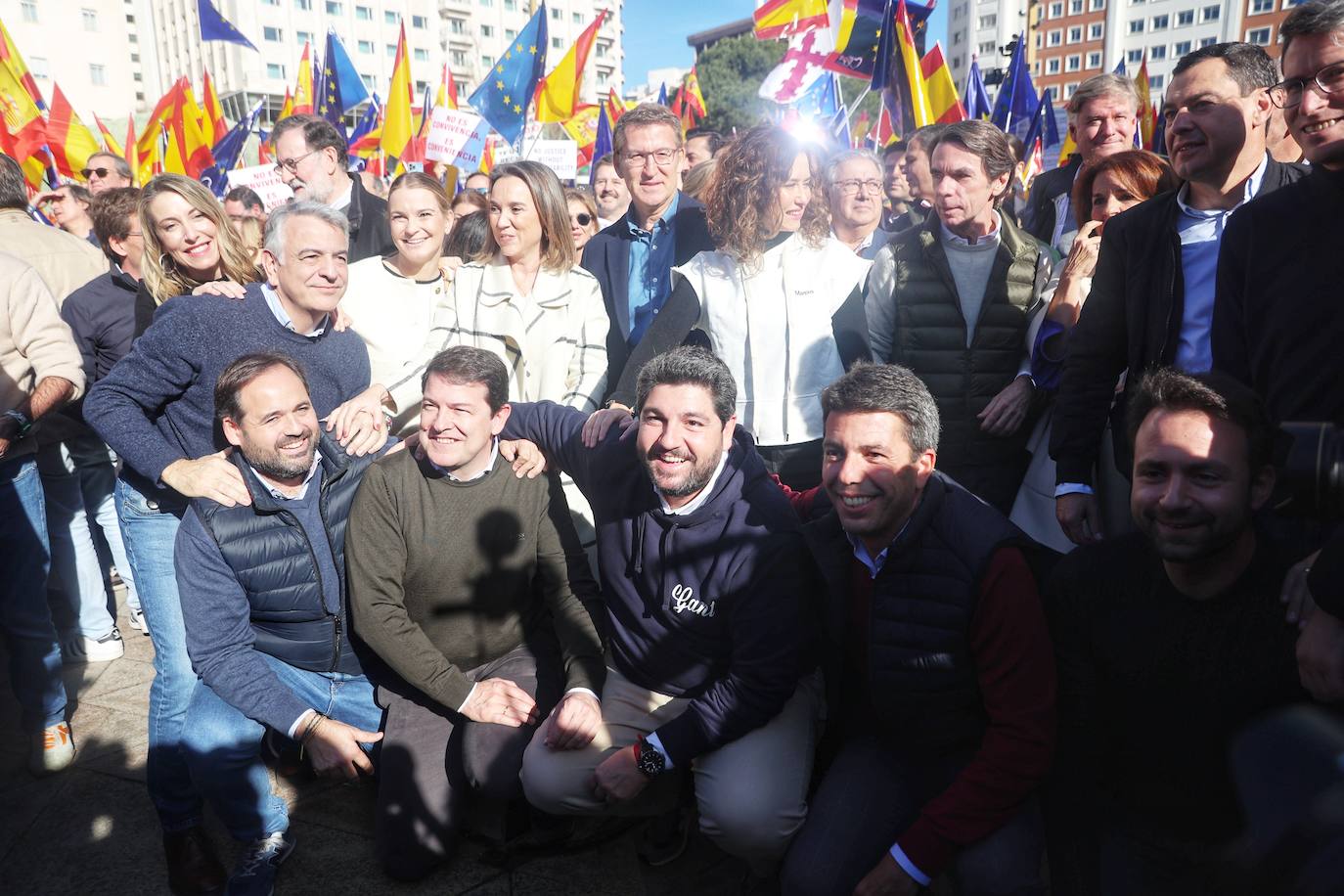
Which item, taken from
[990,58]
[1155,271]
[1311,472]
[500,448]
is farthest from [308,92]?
[990,58]

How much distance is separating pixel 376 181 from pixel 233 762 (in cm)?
975

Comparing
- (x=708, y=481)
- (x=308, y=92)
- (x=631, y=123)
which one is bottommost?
(x=708, y=481)

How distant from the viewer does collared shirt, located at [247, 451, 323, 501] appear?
3.13 meters

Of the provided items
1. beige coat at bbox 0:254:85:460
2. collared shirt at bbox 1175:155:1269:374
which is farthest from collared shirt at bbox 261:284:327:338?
collared shirt at bbox 1175:155:1269:374

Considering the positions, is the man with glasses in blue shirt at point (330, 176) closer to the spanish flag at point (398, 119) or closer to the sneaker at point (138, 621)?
the sneaker at point (138, 621)

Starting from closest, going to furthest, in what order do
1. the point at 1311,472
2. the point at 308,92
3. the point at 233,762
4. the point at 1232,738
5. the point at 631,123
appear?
1. the point at 1311,472
2. the point at 1232,738
3. the point at 233,762
4. the point at 631,123
5. the point at 308,92

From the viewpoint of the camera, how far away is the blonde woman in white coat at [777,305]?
3717mm

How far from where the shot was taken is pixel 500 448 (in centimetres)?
347

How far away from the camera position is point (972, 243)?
355cm

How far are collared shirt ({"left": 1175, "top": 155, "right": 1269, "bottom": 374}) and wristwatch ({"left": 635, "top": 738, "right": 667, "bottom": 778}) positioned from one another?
2.06 meters

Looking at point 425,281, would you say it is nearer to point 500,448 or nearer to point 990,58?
point 500,448

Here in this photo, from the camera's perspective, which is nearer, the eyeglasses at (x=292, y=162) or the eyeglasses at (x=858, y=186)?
the eyeglasses at (x=858, y=186)

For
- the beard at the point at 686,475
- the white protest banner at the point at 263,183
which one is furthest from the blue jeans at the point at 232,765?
the white protest banner at the point at 263,183

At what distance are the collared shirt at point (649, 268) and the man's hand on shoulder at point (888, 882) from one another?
2.61 meters
